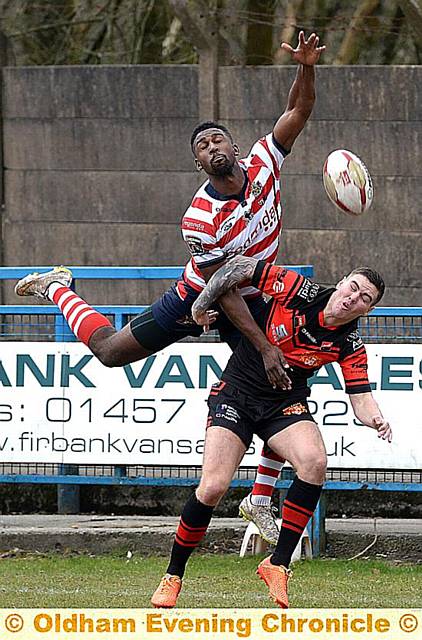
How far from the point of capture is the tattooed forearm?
22.4 ft

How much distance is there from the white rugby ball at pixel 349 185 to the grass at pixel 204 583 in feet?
6.93

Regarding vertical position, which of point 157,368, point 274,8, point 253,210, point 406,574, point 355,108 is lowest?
point 406,574

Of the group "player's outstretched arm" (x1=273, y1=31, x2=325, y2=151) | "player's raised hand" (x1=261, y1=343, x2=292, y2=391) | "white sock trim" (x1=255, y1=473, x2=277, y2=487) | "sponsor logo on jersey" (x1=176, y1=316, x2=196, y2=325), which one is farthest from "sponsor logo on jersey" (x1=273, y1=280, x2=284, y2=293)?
"white sock trim" (x1=255, y1=473, x2=277, y2=487)

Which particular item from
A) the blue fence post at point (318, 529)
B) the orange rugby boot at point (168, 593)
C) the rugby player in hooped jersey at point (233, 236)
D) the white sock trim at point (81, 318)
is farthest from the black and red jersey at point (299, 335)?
the blue fence post at point (318, 529)

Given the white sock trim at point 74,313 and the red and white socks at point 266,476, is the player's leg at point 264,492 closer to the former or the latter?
the red and white socks at point 266,476

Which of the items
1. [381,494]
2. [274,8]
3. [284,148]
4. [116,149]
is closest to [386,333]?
[381,494]

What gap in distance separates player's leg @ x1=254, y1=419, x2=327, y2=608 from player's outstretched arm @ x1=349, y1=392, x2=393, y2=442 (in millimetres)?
261

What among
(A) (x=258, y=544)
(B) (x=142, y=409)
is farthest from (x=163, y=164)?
(A) (x=258, y=544)

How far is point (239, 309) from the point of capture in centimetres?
686

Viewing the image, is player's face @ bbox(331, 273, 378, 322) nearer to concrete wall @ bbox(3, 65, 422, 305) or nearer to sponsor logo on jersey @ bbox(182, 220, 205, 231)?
sponsor logo on jersey @ bbox(182, 220, 205, 231)

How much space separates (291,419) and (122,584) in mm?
1793

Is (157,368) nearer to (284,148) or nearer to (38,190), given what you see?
(284,148)

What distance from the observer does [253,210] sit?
7.09 m

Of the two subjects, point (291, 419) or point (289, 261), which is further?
point (289, 261)
